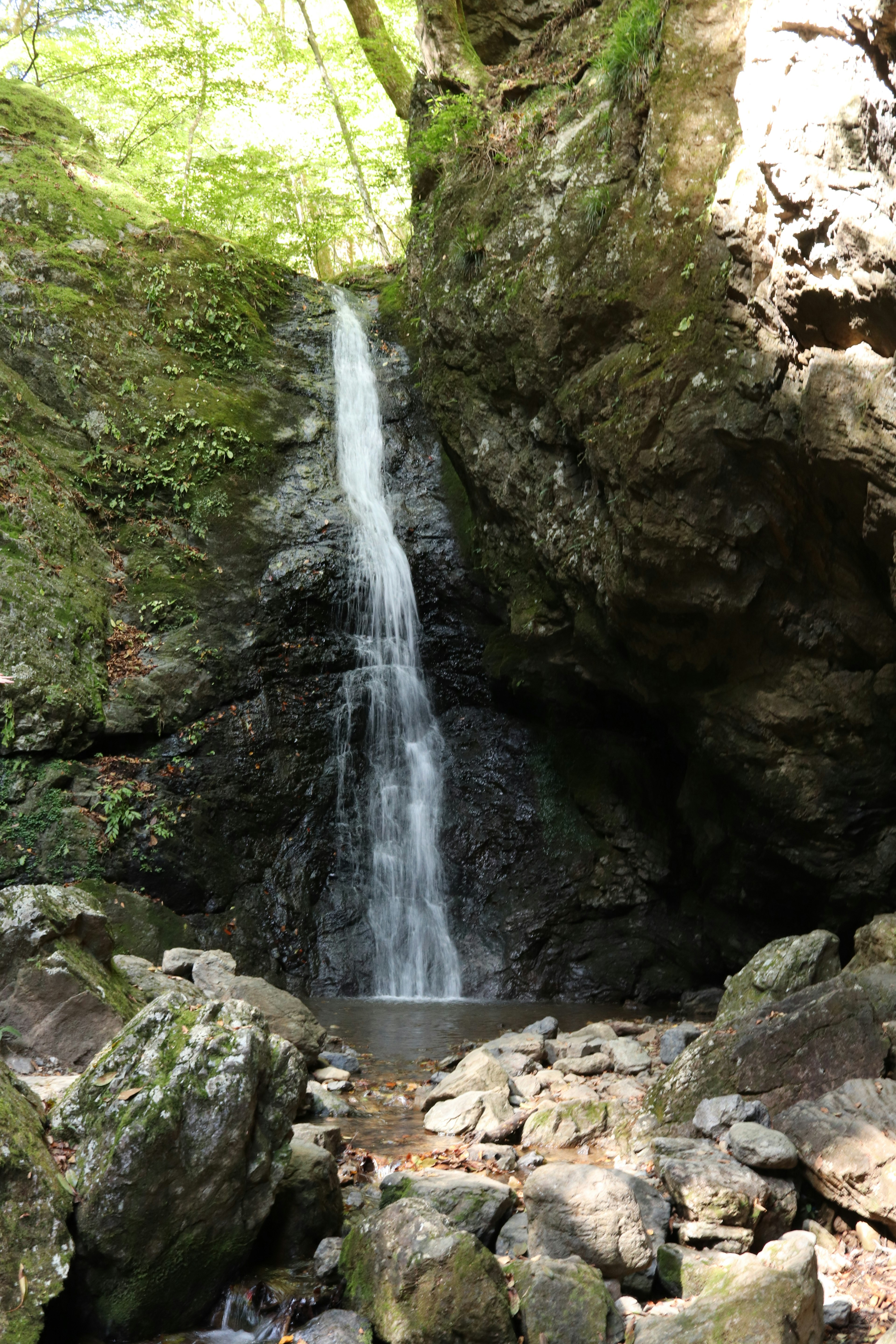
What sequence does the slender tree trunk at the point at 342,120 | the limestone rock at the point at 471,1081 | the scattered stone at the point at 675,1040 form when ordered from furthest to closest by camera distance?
1. the slender tree trunk at the point at 342,120
2. the scattered stone at the point at 675,1040
3. the limestone rock at the point at 471,1081

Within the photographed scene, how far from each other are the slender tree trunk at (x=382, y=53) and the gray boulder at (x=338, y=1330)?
567 inches

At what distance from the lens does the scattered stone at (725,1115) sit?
3883 millimetres

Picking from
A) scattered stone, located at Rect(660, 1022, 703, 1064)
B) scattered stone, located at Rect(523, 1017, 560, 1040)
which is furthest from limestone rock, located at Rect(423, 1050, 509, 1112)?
scattered stone, located at Rect(523, 1017, 560, 1040)

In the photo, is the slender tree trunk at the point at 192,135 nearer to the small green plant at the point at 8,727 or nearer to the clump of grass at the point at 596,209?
the clump of grass at the point at 596,209

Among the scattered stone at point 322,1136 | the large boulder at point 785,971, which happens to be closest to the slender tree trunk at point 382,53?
the large boulder at point 785,971

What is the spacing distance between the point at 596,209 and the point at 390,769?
20.1 ft

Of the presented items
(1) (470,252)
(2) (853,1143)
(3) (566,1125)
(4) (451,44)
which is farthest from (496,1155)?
(4) (451,44)

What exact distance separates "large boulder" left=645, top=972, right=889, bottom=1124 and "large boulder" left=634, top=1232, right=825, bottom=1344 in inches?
58.5

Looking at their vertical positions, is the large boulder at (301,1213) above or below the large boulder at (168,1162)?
below

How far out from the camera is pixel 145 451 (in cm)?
1088

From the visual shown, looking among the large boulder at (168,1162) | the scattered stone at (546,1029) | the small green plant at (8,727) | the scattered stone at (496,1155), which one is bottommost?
the scattered stone at (546,1029)

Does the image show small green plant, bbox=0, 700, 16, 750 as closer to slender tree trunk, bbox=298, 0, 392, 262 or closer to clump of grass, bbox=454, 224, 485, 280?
clump of grass, bbox=454, 224, 485, 280

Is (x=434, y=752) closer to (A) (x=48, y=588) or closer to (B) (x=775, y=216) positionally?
(A) (x=48, y=588)

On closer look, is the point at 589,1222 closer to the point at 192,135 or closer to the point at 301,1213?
the point at 301,1213
